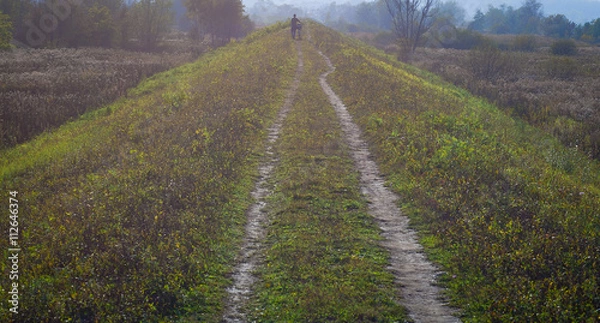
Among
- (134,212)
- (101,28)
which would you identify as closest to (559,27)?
(101,28)

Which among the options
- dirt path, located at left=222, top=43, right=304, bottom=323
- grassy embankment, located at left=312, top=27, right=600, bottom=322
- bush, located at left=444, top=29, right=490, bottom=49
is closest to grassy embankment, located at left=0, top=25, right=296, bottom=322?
dirt path, located at left=222, top=43, right=304, bottom=323

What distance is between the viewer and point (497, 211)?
10.0m

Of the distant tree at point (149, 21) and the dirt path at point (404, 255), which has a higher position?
the distant tree at point (149, 21)

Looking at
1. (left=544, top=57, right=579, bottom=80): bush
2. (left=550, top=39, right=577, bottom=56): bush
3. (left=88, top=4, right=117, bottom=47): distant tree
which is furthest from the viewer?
(left=550, top=39, right=577, bottom=56): bush

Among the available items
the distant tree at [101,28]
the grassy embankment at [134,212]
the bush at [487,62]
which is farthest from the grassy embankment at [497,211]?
the distant tree at [101,28]

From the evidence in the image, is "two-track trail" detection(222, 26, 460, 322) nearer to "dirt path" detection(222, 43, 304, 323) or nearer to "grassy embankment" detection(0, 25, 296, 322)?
"dirt path" detection(222, 43, 304, 323)

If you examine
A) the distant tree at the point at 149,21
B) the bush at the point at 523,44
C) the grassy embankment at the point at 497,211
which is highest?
the bush at the point at 523,44

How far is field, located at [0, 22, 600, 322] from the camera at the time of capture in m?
7.06

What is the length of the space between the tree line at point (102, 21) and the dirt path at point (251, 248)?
166 feet

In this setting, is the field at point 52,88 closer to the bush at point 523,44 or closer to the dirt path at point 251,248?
the dirt path at point 251,248

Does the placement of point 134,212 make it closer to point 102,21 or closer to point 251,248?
point 251,248

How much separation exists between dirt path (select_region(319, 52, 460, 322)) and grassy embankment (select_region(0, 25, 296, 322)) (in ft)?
9.57

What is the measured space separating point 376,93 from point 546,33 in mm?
156847

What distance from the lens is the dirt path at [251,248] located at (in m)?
7.32
